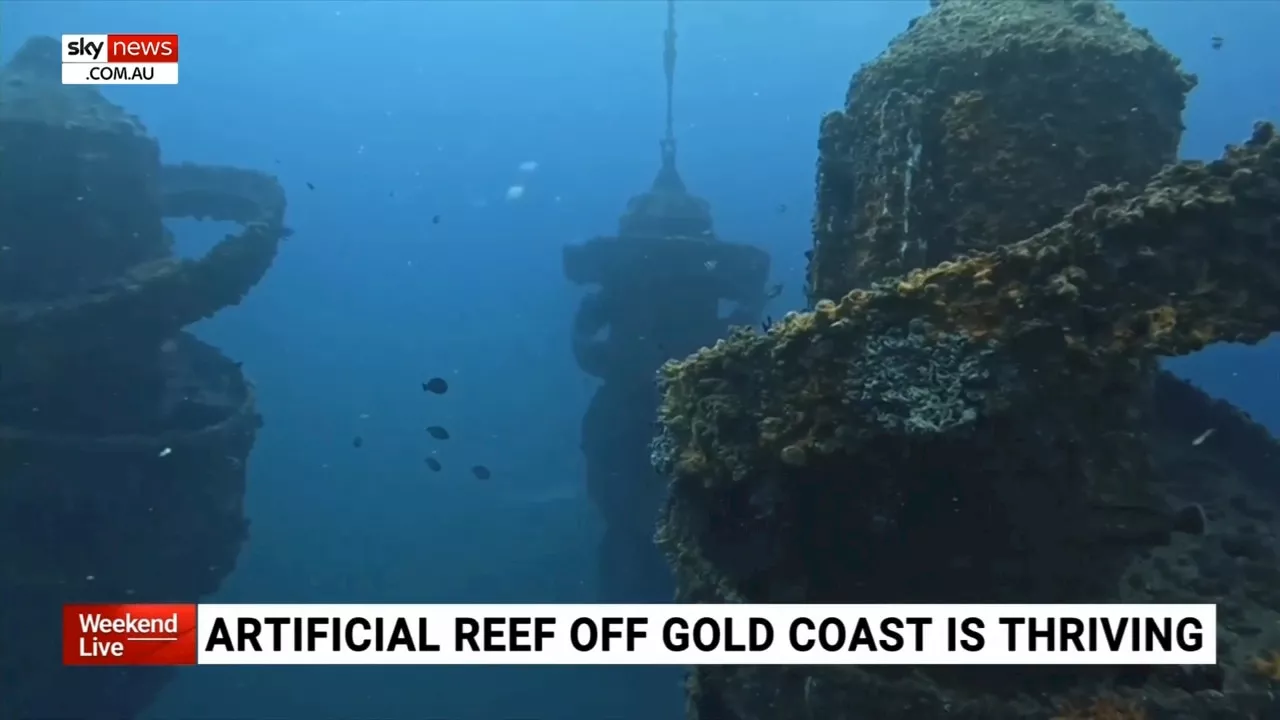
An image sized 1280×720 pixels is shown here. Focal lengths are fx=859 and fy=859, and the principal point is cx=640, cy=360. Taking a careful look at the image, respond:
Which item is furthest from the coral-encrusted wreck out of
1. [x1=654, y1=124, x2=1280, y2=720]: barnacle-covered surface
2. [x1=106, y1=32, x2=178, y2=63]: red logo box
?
[x1=106, y1=32, x2=178, y2=63]: red logo box

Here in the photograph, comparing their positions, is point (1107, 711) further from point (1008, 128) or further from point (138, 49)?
point (138, 49)

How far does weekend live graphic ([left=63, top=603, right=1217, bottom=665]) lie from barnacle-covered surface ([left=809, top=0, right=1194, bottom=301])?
2757 mm

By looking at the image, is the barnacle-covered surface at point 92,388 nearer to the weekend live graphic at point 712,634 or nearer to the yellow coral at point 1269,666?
the weekend live graphic at point 712,634

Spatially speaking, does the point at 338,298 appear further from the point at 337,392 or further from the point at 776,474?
the point at 776,474

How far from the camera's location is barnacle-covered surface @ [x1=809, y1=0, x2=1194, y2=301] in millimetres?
6387

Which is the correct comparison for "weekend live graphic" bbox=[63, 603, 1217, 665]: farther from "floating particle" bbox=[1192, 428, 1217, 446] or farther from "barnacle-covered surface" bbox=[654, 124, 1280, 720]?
"floating particle" bbox=[1192, 428, 1217, 446]

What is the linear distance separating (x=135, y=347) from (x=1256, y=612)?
15.4 metres

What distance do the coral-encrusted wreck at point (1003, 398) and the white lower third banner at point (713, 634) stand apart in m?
0.15

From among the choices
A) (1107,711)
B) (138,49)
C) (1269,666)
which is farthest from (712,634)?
(138,49)

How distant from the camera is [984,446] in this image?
491 cm

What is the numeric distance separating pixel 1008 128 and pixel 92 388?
47.7ft

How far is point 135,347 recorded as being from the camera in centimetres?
1448

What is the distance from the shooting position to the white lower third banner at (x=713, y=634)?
4.92 m

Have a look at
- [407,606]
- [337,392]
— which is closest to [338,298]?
[337,392]
